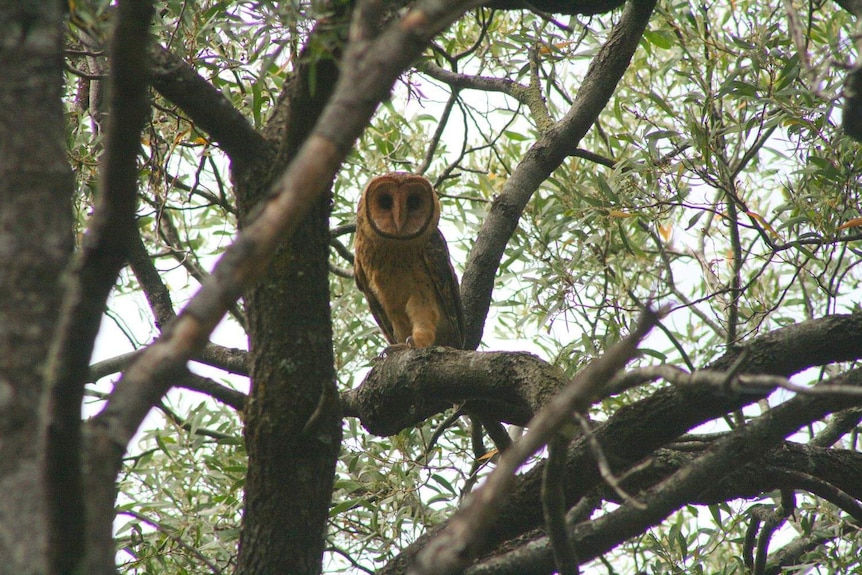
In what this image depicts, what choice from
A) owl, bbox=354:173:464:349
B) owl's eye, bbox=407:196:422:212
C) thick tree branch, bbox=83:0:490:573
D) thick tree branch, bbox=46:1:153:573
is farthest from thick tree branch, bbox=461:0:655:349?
thick tree branch, bbox=46:1:153:573

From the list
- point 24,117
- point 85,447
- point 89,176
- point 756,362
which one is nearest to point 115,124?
point 24,117

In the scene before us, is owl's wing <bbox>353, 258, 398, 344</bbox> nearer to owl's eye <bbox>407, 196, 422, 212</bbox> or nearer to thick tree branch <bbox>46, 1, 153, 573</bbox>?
owl's eye <bbox>407, 196, 422, 212</bbox>

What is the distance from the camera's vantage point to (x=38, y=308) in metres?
1.27

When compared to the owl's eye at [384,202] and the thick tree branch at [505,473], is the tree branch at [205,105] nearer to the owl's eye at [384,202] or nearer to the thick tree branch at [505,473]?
the thick tree branch at [505,473]

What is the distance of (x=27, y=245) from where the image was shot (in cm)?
126

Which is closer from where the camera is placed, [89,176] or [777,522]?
[777,522]

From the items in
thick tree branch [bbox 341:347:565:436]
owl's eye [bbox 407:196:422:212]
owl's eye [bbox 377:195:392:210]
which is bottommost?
thick tree branch [bbox 341:347:565:436]

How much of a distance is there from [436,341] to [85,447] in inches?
138

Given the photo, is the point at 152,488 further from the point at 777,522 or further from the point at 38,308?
the point at 38,308

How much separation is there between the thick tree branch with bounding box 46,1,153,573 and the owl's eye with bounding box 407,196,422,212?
3492 mm

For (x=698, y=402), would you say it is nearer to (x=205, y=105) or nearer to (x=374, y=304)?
(x=205, y=105)

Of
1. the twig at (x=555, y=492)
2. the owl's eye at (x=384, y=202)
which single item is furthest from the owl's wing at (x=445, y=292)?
the twig at (x=555, y=492)

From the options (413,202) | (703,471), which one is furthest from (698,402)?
(413,202)

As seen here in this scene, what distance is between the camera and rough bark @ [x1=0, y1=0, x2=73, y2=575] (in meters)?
1.21
